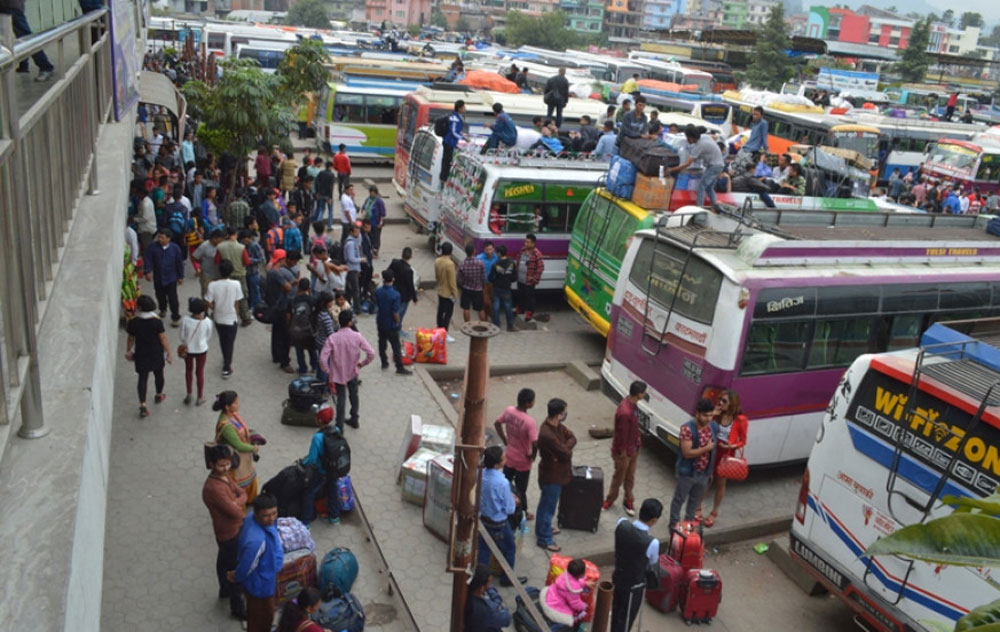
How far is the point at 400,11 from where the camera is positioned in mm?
144375

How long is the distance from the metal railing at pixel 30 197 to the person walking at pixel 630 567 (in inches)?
173

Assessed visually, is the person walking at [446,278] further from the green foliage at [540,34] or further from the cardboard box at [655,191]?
the green foliage at [540,34]

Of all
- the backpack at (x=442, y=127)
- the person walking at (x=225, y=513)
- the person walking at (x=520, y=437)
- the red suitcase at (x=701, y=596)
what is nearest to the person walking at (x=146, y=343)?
the person walking at (x=225, y=513)

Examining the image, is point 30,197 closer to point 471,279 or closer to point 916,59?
point 471,279

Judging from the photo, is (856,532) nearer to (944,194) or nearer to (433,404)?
(433,404)

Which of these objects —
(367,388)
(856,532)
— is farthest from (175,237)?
(856,532)

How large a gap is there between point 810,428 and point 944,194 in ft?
58.4

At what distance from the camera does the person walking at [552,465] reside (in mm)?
7672

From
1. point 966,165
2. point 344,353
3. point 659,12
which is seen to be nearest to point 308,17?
point 659,12

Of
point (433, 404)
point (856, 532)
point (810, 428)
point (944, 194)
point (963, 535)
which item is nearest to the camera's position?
point (963, 535)

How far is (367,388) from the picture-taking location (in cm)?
1074

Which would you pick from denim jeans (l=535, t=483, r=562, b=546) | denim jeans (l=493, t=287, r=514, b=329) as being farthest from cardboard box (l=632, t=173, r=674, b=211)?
denim jeans (l=535, t=483, r=562, b=546)

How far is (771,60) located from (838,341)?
55917mm

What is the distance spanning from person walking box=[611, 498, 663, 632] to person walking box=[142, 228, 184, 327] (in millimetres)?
7154
